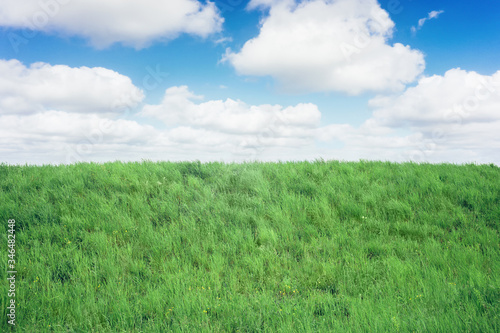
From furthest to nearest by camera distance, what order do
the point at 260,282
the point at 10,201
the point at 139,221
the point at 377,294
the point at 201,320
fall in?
1. the point at 10,201
2. the point at 139,221
3. the point at 260,282
4. the point at 377,294
5. the point at 201,320

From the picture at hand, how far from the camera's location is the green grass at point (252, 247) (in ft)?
13.9

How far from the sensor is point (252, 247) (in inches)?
241

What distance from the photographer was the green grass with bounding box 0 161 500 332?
4223mm

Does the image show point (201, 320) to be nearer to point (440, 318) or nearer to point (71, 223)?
point (440, 318)

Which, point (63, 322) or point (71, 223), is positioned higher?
point (71, 223)

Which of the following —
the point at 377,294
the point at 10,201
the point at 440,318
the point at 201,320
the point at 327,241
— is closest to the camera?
the point at 440,318

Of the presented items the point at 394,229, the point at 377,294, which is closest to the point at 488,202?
the point at 394,229

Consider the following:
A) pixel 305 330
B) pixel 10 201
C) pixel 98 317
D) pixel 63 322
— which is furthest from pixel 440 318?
pixel 10 201

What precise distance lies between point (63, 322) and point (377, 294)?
4451mm

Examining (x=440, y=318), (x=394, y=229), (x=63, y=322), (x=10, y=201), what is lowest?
(x=63, y=322)

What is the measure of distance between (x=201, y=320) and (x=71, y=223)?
4163mm

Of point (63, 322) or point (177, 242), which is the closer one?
point (63, 322)

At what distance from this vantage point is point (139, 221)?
22.8ft

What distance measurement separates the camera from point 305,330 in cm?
388
